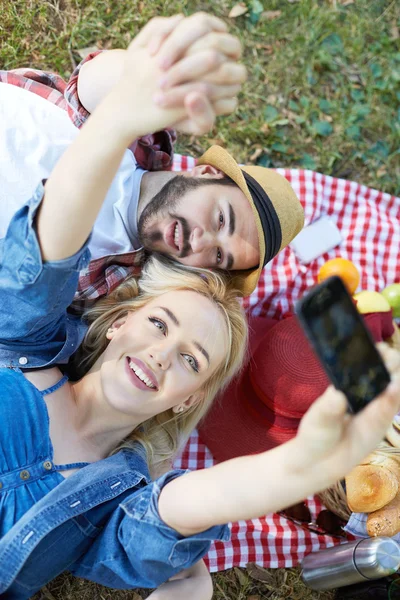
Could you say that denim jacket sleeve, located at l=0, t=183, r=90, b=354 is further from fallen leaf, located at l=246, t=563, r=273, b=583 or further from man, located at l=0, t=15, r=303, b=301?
fallen leaf, located at l=246, t=563, r=273, b=583

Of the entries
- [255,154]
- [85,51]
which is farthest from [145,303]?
[85,51]

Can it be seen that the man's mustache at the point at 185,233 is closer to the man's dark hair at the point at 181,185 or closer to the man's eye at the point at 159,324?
the man's dark hair at the point at 181,185

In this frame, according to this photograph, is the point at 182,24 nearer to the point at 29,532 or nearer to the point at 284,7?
the point at 29,532

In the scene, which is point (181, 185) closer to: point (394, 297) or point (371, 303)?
point (371, 303)

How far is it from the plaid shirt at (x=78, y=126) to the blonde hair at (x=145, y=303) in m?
0.07

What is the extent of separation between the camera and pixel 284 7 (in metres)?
4.81

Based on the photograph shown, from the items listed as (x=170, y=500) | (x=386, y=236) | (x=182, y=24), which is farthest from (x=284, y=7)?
(x=170, y=500)

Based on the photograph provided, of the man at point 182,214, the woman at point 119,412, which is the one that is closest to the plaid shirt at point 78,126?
the man at point 182,214

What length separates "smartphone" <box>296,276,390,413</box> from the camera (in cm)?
175

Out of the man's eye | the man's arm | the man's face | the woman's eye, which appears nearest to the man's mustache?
the man's face

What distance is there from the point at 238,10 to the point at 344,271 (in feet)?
7.39

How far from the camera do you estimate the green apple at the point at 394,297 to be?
422 centimetres

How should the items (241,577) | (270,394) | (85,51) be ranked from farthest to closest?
(85,51)
(241,577)
(270,394)

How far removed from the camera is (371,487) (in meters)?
3.25
